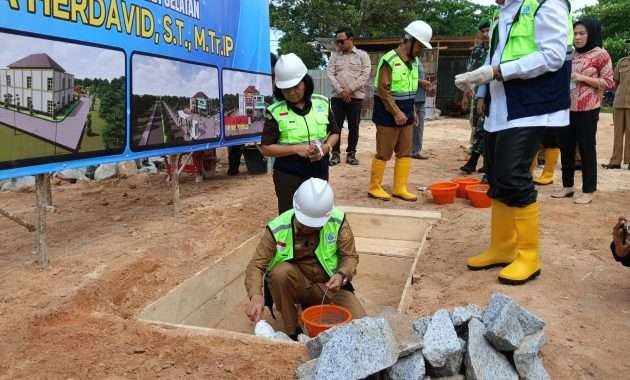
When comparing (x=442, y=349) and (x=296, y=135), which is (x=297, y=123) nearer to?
(x=296, y=135)

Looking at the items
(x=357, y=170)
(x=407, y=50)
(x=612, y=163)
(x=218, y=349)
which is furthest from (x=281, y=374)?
(x=612, y=163)

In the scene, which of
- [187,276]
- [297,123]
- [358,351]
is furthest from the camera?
[187,276]

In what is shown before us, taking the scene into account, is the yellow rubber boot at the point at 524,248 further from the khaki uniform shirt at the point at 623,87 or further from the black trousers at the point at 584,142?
the khaki uniform shirt at the point at 623,87

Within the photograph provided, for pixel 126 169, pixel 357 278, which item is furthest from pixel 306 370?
pixel 126 169

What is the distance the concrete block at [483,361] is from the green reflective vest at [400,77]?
11.5 feet

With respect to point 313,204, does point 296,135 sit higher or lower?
higher

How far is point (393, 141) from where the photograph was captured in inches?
217

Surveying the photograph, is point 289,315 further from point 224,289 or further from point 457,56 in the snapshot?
point 457,56

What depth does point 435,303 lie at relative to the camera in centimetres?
324

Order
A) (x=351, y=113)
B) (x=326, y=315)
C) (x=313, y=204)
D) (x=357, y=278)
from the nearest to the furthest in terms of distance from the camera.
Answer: (x=313, y=204), (x=326, y=315), (x=357, y=278), (x=351, y=113)

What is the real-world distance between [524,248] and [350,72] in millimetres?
4928

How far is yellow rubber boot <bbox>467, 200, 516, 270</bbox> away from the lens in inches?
136

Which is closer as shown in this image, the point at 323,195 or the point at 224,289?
the point at 323,195

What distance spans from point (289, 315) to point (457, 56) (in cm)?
1727
